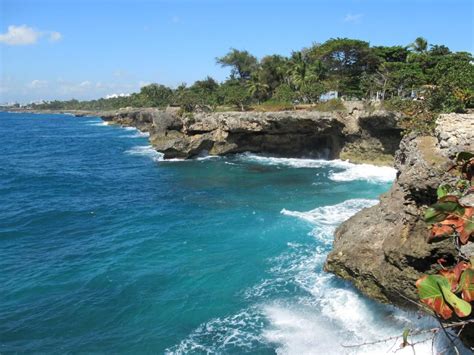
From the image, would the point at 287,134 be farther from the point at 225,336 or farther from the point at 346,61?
the point at 225,336

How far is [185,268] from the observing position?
1988cm

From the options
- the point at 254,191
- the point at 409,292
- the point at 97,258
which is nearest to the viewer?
the point at 409,292

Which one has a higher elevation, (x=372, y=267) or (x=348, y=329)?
(x=372, y=267)

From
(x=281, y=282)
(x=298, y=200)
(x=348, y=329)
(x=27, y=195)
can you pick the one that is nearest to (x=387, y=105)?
(x=298, y=200)

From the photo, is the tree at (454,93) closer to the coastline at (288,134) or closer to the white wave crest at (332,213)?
the white wave crest at (332,213)

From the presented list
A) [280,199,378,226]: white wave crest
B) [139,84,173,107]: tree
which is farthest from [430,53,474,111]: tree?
[139,84,173,107]: tree

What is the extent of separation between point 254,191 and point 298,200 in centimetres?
493

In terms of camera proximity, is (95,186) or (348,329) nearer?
(348,329)

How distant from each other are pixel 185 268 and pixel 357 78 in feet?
166

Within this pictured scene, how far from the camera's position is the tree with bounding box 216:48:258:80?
90.5 m

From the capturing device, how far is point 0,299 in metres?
17.6

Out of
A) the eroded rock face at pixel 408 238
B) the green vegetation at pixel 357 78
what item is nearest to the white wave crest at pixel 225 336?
the eroded rock face at pixel 408 238

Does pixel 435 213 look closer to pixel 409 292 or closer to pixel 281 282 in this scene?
pixel 409 292

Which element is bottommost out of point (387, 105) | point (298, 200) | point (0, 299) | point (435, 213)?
point (0, 299)
